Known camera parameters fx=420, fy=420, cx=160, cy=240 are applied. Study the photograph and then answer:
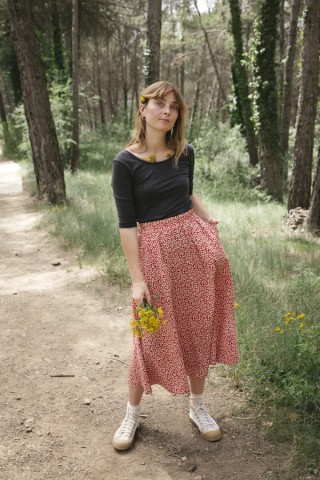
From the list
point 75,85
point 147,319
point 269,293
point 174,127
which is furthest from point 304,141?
point 75,85

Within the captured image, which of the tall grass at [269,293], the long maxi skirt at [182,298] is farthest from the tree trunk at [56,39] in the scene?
the long maxi skirt at [182,298]

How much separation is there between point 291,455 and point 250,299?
5.43 feet

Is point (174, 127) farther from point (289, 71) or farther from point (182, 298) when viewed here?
point (289, 71)

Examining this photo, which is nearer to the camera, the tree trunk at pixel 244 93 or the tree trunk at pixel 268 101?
the tree trunk at pixel 268 101

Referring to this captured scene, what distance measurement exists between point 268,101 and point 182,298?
29.9 feet

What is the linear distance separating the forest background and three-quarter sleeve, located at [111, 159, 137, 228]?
1.37 metres

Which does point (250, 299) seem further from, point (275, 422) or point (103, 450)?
point (103, 450)

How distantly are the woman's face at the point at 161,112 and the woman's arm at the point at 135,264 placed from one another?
Answer: 1.86ft

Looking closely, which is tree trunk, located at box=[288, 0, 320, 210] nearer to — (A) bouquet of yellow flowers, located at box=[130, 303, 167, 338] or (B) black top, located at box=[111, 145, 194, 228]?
(B) black top, located at box=[111, 145, 194, 228]

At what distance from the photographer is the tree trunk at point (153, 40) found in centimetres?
1040

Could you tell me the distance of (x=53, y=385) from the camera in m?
3.15

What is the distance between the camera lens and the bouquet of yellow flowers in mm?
2109

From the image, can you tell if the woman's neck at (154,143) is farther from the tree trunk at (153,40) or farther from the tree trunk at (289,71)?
the tree trunk at (289,71)

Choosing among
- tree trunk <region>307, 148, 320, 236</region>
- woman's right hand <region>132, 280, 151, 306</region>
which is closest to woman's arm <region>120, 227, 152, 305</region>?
woman's right hand <region>132, 280, 151, 306</region>
